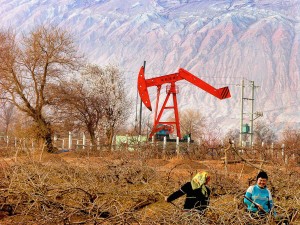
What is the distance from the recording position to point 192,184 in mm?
8477

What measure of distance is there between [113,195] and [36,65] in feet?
75.9

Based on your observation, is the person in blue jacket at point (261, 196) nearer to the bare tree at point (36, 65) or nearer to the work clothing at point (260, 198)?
the work clothing at point (260, 198)

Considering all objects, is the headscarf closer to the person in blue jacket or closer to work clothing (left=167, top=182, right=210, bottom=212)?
work clothing (left=167, top=182, right=210, bottom=212)

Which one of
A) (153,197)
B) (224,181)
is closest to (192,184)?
(153,197)

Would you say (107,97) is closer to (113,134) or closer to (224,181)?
(113,134)

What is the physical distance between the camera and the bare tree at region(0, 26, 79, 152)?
33.6 meters

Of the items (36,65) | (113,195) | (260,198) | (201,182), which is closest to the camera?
(260,198)

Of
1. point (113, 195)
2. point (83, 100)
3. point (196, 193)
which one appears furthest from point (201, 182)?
point (83, 100)

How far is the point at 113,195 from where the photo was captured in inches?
510

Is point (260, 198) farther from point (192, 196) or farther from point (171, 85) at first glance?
point (171, 85)

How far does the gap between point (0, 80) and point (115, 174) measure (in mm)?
20120

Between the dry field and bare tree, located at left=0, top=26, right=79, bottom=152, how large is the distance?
18142mm

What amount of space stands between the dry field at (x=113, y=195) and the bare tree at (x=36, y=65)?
18.1 metres

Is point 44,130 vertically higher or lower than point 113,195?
higher
